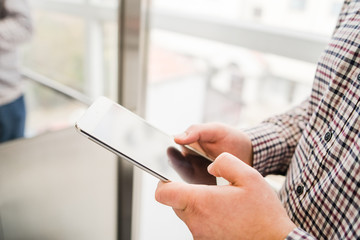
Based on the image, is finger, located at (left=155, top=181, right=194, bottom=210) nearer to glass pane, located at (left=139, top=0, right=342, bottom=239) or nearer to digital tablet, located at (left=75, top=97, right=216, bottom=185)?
digital tablet, located at (left=75, top=97, right=216, bottom=185)

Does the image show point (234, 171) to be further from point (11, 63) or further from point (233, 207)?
point (11, 63)

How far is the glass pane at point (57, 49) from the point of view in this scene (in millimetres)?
1421

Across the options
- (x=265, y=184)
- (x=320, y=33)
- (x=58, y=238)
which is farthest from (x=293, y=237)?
(x=58, y=238)

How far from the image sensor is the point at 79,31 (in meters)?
1.39

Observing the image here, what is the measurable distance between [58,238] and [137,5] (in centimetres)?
72

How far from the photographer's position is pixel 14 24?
94cm

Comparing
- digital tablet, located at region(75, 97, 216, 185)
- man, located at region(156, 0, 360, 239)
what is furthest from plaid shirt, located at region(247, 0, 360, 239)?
digital tablet, located at region(75, 97, 216, 185)

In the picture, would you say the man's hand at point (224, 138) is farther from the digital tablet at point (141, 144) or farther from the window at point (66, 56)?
the window at point (66, 56)

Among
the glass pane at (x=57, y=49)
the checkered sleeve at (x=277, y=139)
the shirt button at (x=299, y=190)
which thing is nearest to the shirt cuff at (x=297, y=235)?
the shirt button at (x=299, y=190)

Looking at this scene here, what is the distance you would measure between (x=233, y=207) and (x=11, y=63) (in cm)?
88

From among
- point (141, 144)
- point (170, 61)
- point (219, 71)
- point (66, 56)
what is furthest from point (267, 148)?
point (66, 56)

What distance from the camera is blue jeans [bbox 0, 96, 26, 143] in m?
0.99

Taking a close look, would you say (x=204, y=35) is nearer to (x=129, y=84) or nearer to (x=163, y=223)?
(x=129, y=84)

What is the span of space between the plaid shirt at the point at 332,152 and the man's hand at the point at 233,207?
0.03 meters
